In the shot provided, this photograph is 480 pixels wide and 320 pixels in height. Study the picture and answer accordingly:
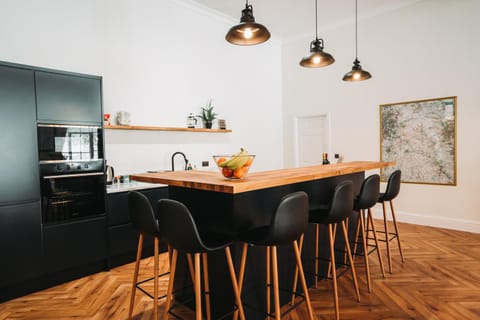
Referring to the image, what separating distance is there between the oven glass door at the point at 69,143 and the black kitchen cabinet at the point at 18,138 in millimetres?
→ 88

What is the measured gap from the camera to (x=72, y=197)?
10.4 feet

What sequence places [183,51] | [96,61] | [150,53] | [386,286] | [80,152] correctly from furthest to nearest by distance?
[183,51]
[150,53]
[96,61]
[80,152]
[386,286]

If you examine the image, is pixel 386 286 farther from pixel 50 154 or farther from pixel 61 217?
pixel 50 154

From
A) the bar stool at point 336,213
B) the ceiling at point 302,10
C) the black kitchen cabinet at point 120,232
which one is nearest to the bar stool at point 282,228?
the bar stool at point 336,213

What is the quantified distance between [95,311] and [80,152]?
1.58m

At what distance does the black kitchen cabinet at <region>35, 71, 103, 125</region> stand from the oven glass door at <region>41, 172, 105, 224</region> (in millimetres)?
585

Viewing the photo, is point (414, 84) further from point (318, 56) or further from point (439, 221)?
point (318, 56)

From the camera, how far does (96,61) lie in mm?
3912

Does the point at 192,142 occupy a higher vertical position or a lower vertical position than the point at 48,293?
higher

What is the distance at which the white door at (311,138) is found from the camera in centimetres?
625

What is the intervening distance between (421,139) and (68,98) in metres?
5.08

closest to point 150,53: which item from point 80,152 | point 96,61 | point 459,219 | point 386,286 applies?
point 96,61

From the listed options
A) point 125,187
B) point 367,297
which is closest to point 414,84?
point 367,297

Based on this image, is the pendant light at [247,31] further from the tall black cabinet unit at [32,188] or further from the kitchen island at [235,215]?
the tall black cabinet unit at [32,188]
